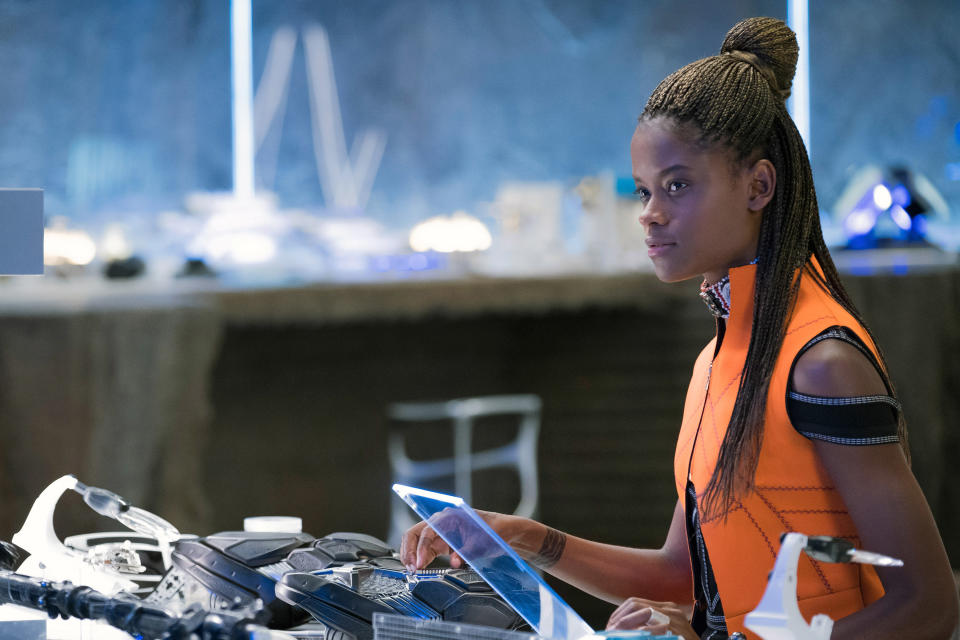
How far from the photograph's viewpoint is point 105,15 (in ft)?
15.1

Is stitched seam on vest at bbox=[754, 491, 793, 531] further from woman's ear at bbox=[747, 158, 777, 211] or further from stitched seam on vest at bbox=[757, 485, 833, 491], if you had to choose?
woman's ear at bbox=[747, 158, 777, 211]

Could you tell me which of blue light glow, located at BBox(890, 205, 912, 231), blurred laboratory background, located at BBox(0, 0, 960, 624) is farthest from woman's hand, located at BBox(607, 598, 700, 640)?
blue light glow, located at BBox(890, 205, 912, 231)

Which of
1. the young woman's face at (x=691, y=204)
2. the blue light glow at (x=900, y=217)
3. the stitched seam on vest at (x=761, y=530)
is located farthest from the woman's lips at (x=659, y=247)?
the blue light glow at (x=900, y=217)

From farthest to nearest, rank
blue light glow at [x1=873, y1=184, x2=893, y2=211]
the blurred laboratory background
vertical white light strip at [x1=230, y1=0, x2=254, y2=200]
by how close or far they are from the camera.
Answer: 1. vertical white light strip at [x1=230, y1=0, x2=254, y2=200]
2. blue light glow at [x1=873, y1=184, x2=893, y2=211]
3. the blurred laboratory background

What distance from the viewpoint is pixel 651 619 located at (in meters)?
0.78

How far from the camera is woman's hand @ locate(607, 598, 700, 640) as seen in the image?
771mm

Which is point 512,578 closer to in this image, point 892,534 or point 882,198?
point 892,534

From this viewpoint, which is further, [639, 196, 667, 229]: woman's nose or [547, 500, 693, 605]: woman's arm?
[547, 500, 693, 605]: woman's arm

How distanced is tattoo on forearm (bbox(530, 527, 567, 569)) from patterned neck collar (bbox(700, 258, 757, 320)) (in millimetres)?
257

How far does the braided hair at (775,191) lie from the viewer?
0.86 metres

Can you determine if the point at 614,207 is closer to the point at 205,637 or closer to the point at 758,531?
the point at 758,531

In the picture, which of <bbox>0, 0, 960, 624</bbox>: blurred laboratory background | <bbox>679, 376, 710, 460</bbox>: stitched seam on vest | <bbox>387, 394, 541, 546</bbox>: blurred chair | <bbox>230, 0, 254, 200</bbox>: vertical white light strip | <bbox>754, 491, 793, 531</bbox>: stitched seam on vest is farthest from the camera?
<bbox>230, 0, 254, 200</bbox>: vertical white light strip

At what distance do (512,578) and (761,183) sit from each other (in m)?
0.39

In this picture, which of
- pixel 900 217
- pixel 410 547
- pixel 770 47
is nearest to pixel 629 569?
pixel 410 547
